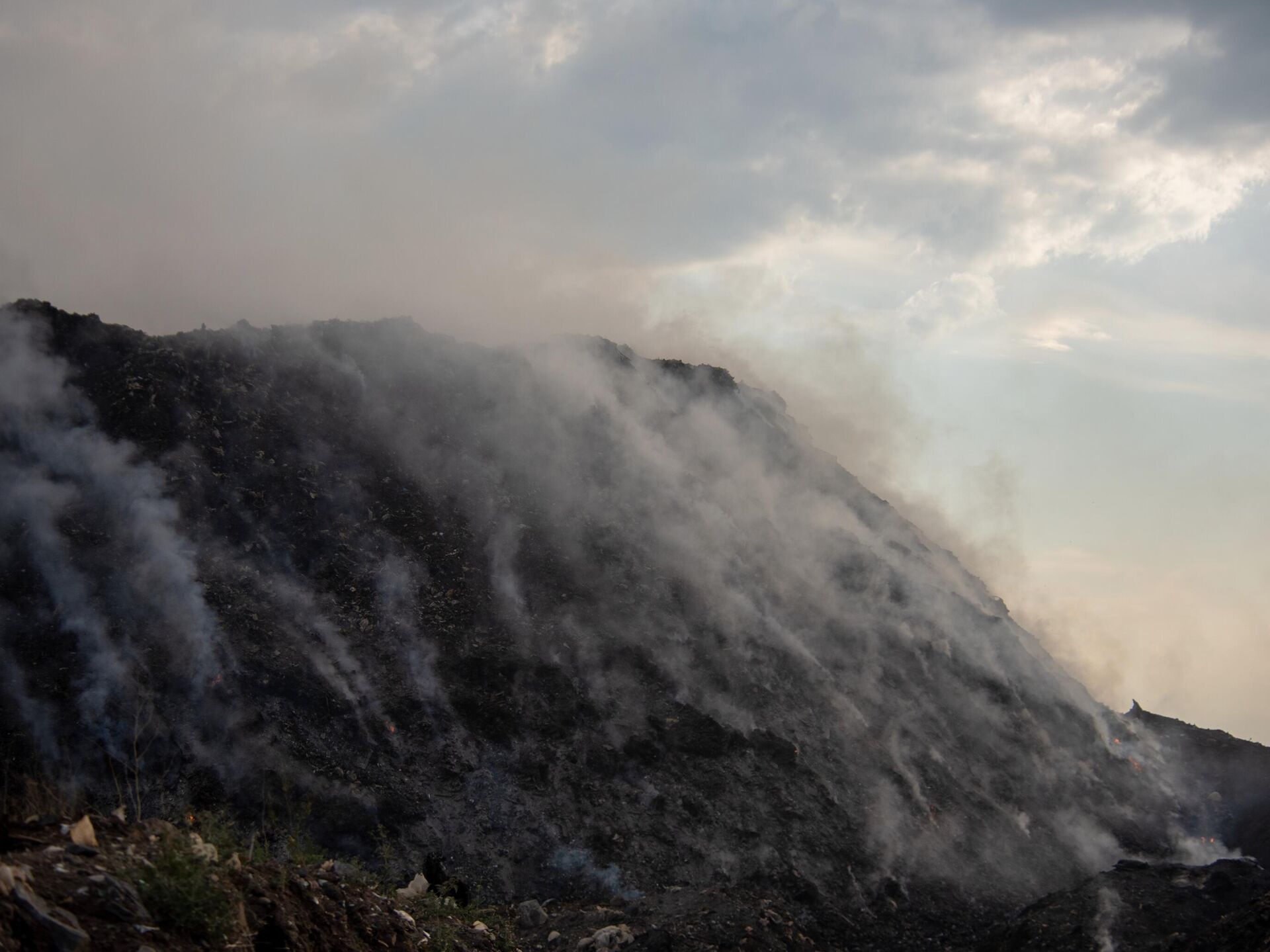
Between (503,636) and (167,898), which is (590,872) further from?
(167,898)

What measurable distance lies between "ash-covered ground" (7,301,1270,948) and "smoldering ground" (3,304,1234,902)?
0.13m

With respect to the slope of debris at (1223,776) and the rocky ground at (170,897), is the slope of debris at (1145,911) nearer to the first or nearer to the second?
the slope of debris at (1223,776)

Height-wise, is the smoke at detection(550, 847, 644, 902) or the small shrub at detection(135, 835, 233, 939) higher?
the small shrub at detection(135, 835, 233, 939)

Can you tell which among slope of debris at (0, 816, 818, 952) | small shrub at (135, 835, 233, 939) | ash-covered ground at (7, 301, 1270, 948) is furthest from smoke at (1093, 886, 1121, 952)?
small shrub at (135, 835, 233, 939)

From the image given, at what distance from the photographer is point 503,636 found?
115 feet

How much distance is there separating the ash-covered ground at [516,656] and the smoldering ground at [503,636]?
0.13 metres

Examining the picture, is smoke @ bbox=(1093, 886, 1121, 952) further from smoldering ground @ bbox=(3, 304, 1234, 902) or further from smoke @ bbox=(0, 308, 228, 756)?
smoke @ bbox=(0, 308, 228, 756)

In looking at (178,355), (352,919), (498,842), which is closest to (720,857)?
(498,842)

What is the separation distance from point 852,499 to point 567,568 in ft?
73.2

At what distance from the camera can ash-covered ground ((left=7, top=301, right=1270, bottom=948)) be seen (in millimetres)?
28656

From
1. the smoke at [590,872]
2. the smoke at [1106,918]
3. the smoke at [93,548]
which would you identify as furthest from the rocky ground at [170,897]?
the smoke at [1106,918]

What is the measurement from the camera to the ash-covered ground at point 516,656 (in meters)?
28.7

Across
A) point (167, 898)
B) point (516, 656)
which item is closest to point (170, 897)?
point (167, 898)

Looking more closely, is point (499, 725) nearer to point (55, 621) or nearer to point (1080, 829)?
point (55, 621)
